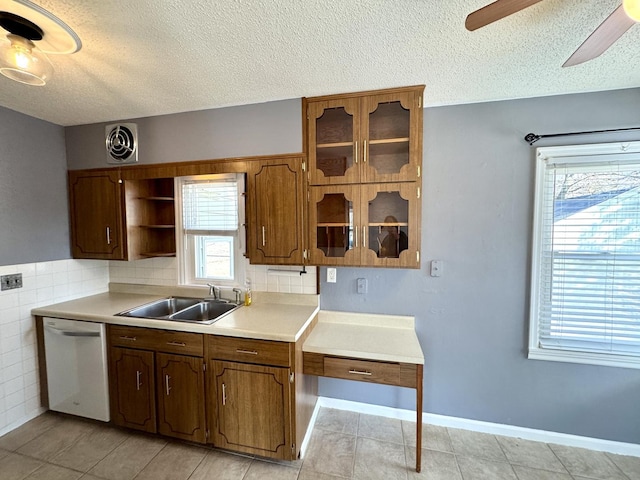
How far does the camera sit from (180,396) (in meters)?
1.86

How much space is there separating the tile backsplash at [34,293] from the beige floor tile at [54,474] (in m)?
0.66

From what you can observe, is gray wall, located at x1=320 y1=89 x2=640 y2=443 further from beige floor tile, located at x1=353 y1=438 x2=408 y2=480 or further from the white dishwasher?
the white dishwasher

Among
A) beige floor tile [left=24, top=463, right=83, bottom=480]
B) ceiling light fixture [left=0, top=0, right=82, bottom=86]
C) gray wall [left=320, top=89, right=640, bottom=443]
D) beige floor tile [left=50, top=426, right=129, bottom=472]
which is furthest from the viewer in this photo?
gray wall [left=320, top=89, right=640, bottom=443]

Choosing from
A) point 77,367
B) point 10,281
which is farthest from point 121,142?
point 77,367

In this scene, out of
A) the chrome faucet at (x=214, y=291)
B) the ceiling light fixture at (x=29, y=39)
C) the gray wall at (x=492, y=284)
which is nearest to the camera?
the ceiling light fixture at (x=29, y=39)

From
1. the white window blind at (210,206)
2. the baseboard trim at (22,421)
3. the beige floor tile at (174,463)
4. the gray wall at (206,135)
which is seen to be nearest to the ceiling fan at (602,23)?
the gray wall at (206,135)

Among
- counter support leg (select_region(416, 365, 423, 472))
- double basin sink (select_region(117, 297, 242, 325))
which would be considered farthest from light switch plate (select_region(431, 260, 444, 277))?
double basin sink (select_region(117, 297, 242, 325))

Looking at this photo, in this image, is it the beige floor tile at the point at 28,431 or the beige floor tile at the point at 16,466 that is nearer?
the beige floor tile at the point at 16,466

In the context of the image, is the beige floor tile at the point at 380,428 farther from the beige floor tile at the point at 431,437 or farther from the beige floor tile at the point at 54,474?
the beige floor tile at the point at 54,474

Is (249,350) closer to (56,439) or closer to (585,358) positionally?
(56,439)

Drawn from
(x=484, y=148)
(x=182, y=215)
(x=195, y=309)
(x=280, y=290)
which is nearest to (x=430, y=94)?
(x=484, y=148)

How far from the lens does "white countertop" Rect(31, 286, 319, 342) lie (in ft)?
5.64

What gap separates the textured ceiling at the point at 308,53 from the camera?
3.83ft

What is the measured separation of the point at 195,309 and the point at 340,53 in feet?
7.29
